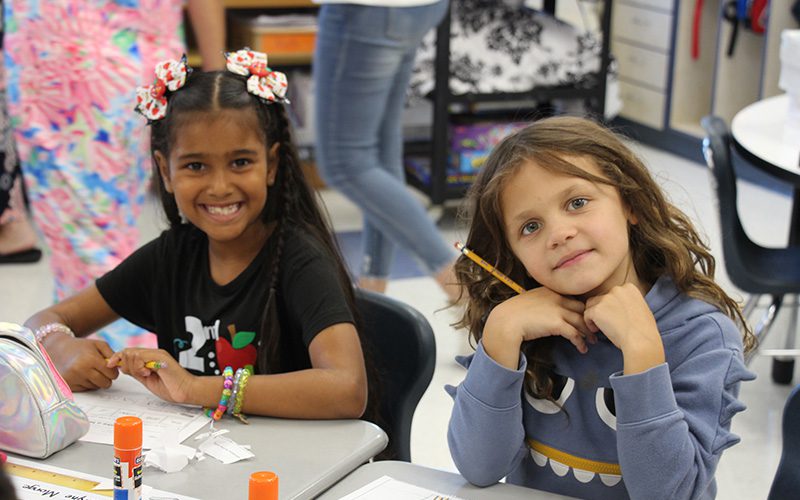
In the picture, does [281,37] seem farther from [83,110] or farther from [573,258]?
[573,258]

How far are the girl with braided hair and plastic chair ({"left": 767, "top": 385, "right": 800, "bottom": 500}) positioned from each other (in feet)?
1.89

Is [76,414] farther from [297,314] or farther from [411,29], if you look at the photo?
[411,29]

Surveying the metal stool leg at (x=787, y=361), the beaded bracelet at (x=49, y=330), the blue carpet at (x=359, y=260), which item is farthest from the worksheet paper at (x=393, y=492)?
the blue carpet at (x=359, y=260)

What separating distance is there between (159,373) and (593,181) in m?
0.63

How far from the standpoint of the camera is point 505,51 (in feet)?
14.0

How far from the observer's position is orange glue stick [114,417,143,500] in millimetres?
1091

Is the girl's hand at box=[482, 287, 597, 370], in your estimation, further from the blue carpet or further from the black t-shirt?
the blue carpet

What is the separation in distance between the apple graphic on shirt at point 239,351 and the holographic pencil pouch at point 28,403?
14.4 inches

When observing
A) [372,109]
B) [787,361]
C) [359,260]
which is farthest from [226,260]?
[359,260]

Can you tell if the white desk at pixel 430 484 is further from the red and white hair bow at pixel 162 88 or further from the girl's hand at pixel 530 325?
the red and white hair bow at pixel 162 88

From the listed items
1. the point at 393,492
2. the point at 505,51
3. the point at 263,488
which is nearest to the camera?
the point at 263,488

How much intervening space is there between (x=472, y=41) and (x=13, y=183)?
181 cm

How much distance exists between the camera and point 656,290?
53.9 inches

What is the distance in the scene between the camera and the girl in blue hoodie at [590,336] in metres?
1.27
